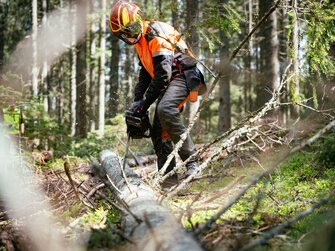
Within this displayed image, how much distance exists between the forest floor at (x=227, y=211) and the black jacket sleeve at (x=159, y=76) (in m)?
1.18

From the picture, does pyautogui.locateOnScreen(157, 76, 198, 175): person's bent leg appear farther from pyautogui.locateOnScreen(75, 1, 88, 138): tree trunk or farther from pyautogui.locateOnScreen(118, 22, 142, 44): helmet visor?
pyautogui.locateOnScreen(75, 1, 88, 138): tree trunk

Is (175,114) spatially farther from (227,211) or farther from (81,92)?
(81,92)

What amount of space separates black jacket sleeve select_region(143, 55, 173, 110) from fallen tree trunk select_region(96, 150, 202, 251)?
3.23 feet

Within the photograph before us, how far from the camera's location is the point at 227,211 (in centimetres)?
349

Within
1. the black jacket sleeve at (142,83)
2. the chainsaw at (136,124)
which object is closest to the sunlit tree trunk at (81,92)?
the black jacket sleeve at (142,83)

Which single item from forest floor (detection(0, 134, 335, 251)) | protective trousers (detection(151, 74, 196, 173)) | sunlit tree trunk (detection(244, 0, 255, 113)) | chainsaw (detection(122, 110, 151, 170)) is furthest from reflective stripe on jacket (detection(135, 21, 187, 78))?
forest floor (detection(0, 134, 335, 251))

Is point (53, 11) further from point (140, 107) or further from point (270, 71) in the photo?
point (140, 107)

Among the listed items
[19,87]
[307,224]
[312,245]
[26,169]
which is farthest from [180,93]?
[19,87]

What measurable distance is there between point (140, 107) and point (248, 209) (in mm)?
1805

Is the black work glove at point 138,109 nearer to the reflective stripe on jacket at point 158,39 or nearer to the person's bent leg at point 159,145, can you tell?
the person's bent leg at point 159,145

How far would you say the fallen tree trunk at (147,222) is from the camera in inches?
80.9

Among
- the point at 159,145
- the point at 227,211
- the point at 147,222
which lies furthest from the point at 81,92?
the point at 147,222

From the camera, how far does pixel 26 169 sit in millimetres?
5629

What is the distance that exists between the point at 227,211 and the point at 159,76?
1788 millimetres
